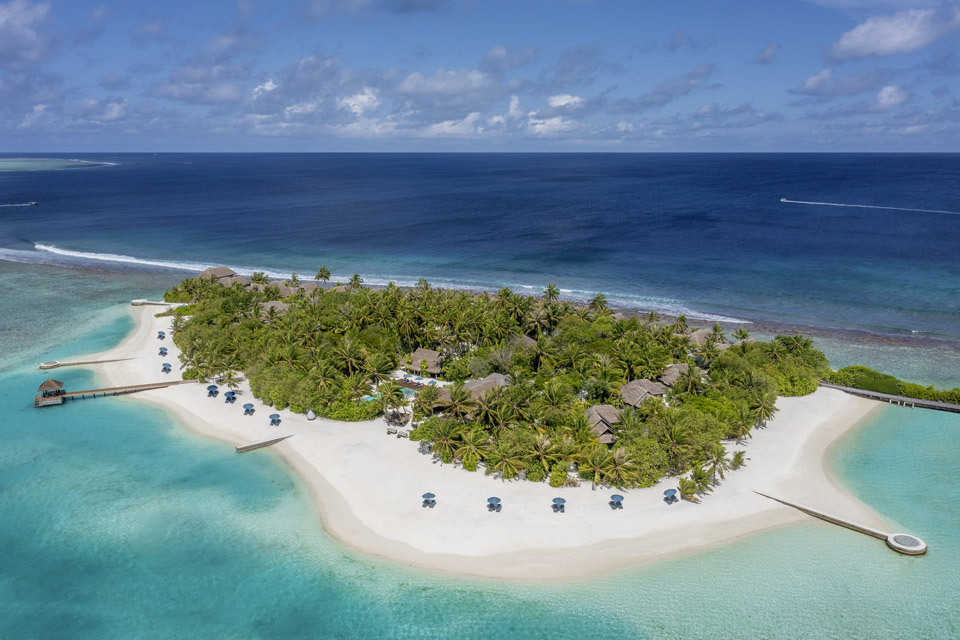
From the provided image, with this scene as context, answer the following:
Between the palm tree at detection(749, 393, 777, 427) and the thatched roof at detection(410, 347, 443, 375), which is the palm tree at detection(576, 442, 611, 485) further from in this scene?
the thatched roof at detection(410, 347, 443, 375)

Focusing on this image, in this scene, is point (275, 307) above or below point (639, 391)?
above

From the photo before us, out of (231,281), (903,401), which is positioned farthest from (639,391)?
(231,281)

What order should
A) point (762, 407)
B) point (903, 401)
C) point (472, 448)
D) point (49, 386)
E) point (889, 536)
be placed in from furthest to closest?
point (903, 401) → point (49, 386) → point (762, 407) → point (472, 448) → point (889, 536)

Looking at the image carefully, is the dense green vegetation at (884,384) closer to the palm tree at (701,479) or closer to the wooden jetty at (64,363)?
the palm tree at (701,479)

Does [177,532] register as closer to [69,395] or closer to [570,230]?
[69,395]

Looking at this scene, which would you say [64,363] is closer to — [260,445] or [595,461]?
[260,445]

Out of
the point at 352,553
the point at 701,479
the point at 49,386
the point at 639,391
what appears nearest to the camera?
the point at 352,553

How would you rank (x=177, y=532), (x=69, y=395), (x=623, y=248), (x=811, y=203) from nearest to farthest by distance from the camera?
(x=177, y=532) → (x=69, y=395) → (x=623, y=248) → (x=811, y=203)

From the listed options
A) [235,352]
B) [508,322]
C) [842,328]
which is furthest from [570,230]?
[235,352]
